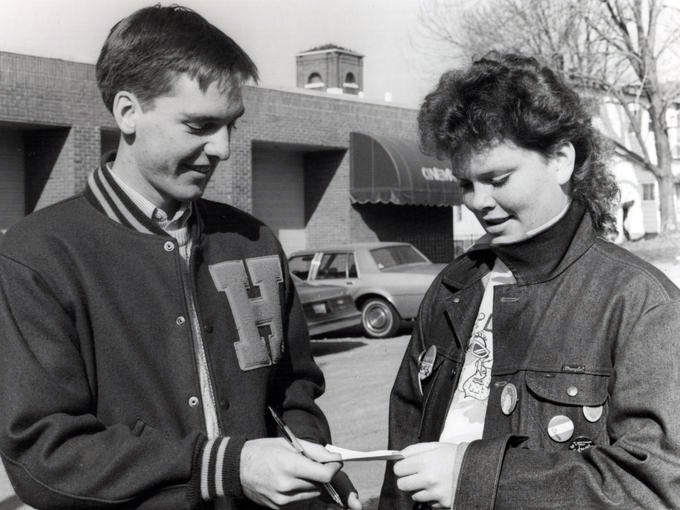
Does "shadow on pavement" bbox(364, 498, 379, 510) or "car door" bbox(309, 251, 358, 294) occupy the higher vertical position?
"car door" bbox(309, 251, 358, 294)

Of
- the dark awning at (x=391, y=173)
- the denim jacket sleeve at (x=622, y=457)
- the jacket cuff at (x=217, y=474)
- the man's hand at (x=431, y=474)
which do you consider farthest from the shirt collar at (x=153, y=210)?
the dark awning at (x=391, y=173)

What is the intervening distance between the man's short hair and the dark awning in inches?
842

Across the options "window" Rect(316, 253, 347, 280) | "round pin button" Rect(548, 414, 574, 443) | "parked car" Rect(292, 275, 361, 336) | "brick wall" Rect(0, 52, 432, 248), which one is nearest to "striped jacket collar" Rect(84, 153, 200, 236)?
"round pin button" Rect(548, 414, 574, 443)

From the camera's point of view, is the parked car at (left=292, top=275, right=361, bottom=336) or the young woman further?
the parked car at (left=292, top=275, right=361, bottom=336)

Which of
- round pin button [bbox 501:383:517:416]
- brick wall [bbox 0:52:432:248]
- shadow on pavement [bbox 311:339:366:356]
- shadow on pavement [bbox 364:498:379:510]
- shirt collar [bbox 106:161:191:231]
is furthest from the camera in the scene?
brick wall [bbox 0:52:432:248]

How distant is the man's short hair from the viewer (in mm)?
2383

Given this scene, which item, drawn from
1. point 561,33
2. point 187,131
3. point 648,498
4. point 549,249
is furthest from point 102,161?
point 561,33

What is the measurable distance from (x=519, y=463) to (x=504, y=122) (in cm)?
87

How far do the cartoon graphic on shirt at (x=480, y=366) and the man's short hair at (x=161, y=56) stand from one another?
0.95 m

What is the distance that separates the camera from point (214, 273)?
2570 millimetres

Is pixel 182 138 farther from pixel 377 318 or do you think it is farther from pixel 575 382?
pixel 377 318

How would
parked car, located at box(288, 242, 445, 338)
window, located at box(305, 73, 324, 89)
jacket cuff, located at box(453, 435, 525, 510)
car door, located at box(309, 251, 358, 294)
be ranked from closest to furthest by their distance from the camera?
1. jacket cuff, located at box(453, 435, 525, 510)
2. parked car, located at box(288, 242, 445, 338)
3. car door, located at box(309, 251, 358, 294)
4. window, located at box(305, 73, 324, 89)

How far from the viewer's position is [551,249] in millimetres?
2332

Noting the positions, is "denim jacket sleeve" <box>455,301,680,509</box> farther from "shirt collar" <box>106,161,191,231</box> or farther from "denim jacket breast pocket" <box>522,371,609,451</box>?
"shirt collar" <box>106,161,191,231</box>
